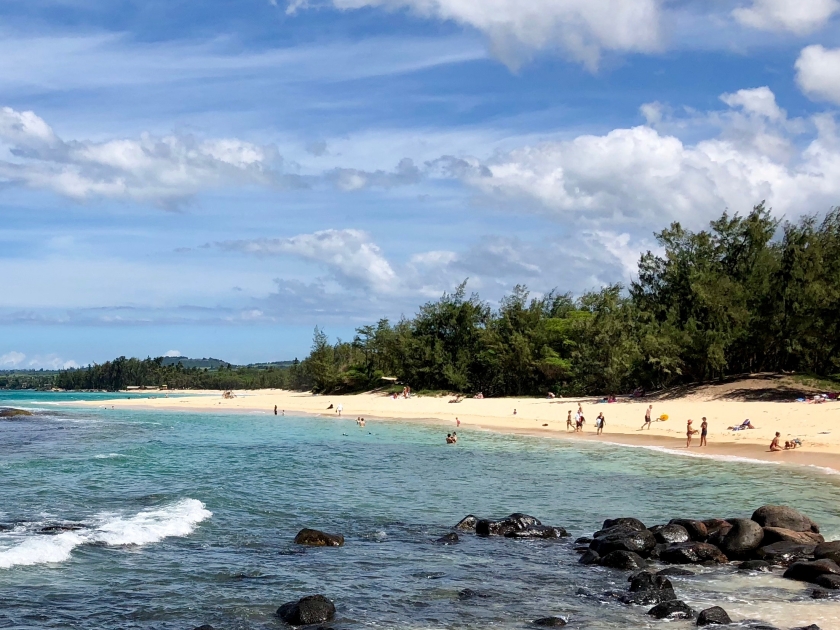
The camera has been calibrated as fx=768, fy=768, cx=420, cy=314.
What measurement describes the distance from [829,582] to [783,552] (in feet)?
7.60

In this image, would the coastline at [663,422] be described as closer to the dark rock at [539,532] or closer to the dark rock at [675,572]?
the dark rock at [539,532]

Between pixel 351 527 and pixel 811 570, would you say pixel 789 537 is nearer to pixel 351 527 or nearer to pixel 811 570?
pixel 811 570

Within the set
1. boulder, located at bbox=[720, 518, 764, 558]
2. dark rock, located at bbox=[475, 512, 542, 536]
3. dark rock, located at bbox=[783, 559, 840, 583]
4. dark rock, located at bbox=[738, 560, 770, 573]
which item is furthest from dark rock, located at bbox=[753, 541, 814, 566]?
dark rock, located at bbox=[475, 512, 542, 536]

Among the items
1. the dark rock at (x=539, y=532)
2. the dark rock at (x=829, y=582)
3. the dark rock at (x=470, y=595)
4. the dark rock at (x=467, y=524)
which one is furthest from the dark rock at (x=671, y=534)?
the dark rock at (x=470, y=595)

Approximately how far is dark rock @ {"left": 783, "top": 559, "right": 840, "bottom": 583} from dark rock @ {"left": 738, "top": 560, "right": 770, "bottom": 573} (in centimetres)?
83

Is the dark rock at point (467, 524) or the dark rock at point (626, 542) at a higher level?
the dark rock at point (626, 542)

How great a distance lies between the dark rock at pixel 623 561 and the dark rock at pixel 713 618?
392 cm

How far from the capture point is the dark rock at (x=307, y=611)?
13.5m

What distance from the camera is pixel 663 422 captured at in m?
50.0

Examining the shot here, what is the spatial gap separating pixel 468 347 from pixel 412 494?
211 ft

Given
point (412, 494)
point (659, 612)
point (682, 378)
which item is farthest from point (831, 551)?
point (682, 378)

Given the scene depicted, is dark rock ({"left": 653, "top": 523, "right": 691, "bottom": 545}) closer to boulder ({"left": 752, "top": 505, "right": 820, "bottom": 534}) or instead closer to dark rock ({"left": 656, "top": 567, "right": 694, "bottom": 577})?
dark rock ({"left": 656, "top": 567, "right": 694, "bottom": 577})

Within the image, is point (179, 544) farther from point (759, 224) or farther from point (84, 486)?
point (759, 224)

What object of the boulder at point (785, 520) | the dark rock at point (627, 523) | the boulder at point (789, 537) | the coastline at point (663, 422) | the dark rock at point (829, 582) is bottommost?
the dark rock at point (829, 582)
